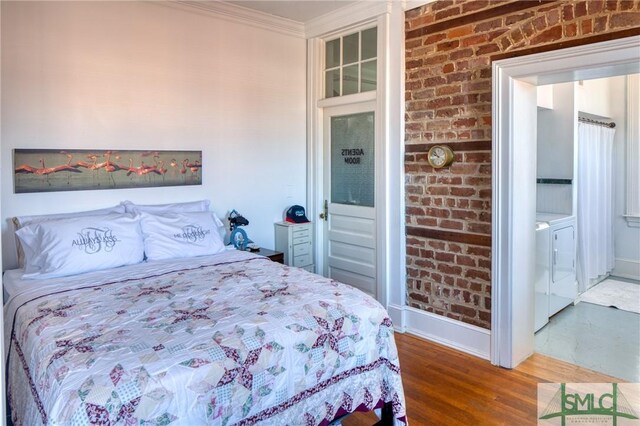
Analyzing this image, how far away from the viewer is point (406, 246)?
3766 millimetres

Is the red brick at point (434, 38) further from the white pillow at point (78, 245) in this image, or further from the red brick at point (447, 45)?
the white pillow at point (78, 245)

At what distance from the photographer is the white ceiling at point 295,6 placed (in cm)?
387

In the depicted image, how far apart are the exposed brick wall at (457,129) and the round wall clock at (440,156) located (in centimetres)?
5

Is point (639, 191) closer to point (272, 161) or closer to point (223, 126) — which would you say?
point (272, 161)

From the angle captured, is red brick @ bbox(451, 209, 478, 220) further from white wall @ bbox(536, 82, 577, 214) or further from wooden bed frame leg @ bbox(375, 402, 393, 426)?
white wall @ bbox(536, 82, 577, 214)

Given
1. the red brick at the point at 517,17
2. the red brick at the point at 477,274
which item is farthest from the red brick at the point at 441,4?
the red brick at the point at 477,274

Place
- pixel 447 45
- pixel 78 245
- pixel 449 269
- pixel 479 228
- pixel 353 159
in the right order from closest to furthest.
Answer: pixel 78 245 → pixel 479 228 → pixel 447 45 → pixel 449 269 → pixel 353 159

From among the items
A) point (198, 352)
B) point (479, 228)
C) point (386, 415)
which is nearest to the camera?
point (198, 352)

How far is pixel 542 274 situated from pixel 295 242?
→ 7.24ft

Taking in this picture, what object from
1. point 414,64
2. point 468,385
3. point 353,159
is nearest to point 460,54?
point 414,64

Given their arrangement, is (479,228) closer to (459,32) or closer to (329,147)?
(459,32)

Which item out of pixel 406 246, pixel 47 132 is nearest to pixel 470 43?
pixel 406 246

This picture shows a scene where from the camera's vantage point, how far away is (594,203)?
5004 mm

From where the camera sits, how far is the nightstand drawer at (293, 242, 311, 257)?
4.36 meters
